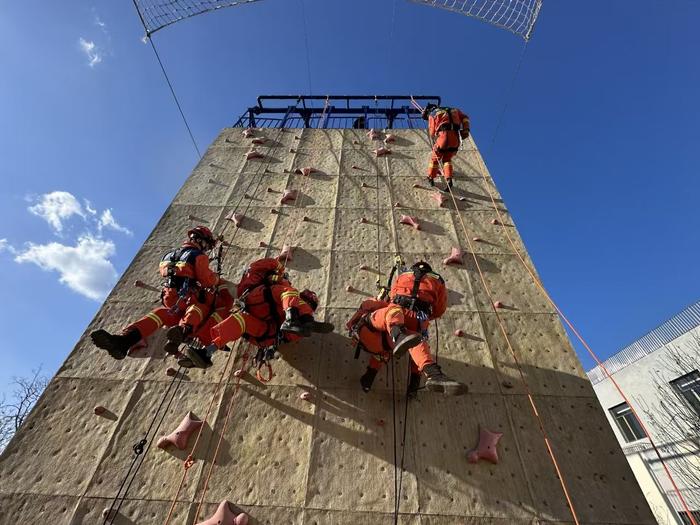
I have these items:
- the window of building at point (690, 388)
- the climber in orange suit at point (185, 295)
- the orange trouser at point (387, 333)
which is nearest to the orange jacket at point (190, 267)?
the climber in orange suit at point (185, 295)

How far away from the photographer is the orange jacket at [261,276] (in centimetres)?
319

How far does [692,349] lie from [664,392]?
139 centimetres

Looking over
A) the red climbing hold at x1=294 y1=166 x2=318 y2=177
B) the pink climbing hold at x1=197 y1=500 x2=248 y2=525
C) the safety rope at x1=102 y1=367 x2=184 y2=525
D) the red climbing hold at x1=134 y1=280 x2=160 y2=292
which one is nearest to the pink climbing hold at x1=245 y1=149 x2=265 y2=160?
the red climbing hold at x1=294 y1=166 x2=318 y2=177

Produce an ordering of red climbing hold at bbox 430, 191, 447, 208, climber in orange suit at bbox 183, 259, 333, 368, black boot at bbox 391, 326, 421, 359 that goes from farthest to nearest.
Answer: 1. red climbing hold at bbox 430, 191, 447, 208
2. climber in orange suit at bbox 183, 259, 333, 368
3. black boot at bbox 391, 326, 421, 359

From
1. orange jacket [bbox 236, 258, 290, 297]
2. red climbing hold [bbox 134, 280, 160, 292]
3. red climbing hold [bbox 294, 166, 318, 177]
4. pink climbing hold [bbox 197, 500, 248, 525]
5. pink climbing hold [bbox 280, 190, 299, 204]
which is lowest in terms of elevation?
pink climbing hold [bbox 197, 500, 248, 525]

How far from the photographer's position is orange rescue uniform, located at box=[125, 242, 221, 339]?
3189 mm

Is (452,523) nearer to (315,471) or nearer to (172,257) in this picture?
(315,471)

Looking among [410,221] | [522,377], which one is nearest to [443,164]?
[410,221]

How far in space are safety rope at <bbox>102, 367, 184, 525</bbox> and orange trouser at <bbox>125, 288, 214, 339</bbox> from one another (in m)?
0.58

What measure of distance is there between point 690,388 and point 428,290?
34.9 ft

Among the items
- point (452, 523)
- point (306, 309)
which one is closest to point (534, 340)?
point (452, 523)

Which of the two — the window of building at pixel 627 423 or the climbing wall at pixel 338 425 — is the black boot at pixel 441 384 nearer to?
the climbing wall at pixel 338 425

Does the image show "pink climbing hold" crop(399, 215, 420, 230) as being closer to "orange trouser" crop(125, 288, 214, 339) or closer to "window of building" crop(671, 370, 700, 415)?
"orange trouser" crop(125, 288, 214, 339)

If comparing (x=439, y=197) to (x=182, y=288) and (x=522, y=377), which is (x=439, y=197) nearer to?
(x=522, y=377)
